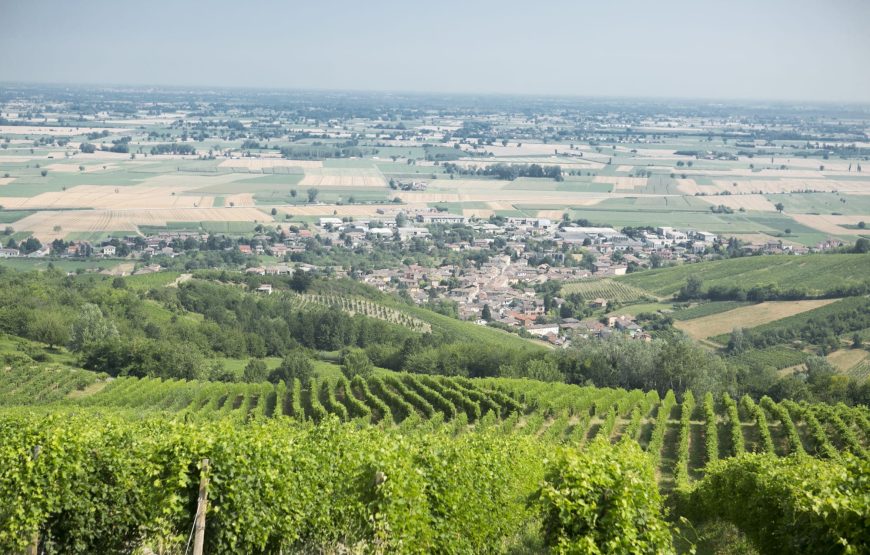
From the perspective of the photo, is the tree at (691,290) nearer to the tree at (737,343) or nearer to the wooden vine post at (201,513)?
the tree at (737,343)

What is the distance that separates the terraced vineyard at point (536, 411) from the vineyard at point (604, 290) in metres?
53.4

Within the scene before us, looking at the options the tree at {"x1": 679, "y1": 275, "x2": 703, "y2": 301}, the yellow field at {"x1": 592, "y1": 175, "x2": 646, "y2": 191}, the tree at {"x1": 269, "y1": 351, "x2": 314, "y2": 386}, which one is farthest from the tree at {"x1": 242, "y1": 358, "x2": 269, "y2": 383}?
the yellow field at {"x1": 592, "y1": 175, "x2": 646, "y2": 191}

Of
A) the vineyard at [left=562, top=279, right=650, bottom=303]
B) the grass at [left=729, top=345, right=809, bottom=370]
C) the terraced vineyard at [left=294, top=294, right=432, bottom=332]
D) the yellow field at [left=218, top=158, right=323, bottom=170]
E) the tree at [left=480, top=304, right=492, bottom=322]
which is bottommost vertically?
the tree at [left=480, top=304, right=492, bottom=322]

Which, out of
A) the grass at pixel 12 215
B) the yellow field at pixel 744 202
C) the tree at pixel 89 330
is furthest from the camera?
the yellow field at pixel 744 202

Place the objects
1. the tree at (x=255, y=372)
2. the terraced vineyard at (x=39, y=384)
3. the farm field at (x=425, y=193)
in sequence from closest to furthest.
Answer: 1. the terraced vineyard at (x=39, y=384)
2. the tree at (x=255, y=372)
3. the farm field at (x=425, y=193)

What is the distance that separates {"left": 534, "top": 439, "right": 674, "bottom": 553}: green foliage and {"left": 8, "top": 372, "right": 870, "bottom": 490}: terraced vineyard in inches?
538

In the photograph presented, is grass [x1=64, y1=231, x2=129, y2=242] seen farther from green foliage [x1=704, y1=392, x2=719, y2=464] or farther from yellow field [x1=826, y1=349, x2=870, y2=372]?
green foliage [x1=704, y1=392, x2=719, y2=464]

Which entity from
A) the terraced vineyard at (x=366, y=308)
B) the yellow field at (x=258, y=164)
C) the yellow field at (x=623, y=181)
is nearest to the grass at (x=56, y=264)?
the terraced vineyard at (x=366, y=308)

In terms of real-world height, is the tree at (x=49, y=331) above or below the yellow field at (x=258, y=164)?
below

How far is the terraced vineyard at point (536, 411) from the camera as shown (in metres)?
31.5

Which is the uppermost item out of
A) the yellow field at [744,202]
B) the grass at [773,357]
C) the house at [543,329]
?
the yellow field at [744,202]

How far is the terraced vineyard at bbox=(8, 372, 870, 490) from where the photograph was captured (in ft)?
103

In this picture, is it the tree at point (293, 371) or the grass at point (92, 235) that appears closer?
the tree at point (293, 371)

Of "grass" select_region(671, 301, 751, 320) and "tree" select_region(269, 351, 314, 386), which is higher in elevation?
"tree" select_region(269, 351, 314, 386)
